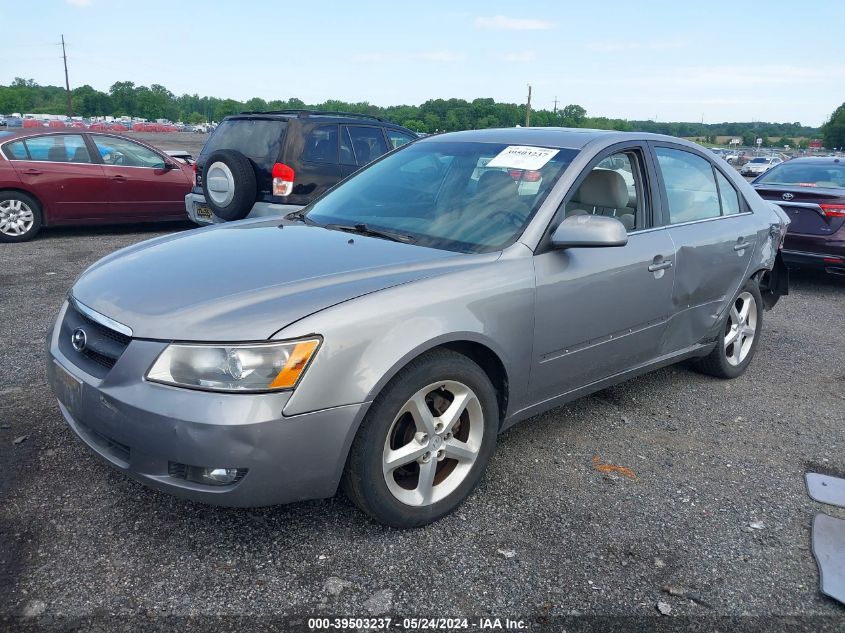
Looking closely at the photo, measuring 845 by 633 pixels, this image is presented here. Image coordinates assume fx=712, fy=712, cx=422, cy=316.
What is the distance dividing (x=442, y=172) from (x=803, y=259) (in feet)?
18.7

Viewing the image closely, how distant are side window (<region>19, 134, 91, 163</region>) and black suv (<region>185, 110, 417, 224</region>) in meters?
2.04

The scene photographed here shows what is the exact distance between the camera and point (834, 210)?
755 centimetres

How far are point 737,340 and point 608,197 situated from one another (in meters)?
1.69

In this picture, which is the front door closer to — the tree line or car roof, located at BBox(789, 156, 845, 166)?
car roof, located at BBox(789, 156, 845, 166)

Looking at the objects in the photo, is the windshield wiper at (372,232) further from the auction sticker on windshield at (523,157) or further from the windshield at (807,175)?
the windshield at (807,175)

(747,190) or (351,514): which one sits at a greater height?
(747,190)

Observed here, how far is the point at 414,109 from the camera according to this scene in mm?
61188

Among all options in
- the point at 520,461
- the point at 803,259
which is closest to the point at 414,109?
the point at 803,259

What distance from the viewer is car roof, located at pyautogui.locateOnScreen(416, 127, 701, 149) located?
3.71 metres

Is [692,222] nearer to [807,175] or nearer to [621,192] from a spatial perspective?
[621,192]

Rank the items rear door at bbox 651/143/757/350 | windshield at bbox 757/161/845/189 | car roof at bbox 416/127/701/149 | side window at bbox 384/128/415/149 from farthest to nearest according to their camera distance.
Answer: side window at bbox 384/128/415/149
windshield at bbox 757/161/845/189
rear door at bbox 651/143/757/350
car roof at bbox 416/127/701/149

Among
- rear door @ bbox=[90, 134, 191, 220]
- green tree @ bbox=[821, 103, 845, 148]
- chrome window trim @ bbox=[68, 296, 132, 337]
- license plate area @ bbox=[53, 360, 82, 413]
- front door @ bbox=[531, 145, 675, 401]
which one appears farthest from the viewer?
green tree @ bbox=[821, 103, 845, 148]

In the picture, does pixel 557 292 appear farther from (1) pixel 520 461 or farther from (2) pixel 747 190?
(2) pixel 747 190

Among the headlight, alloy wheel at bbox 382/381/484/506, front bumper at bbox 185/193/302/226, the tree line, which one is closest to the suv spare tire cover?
front bumper at bbox 185/193/302/226
